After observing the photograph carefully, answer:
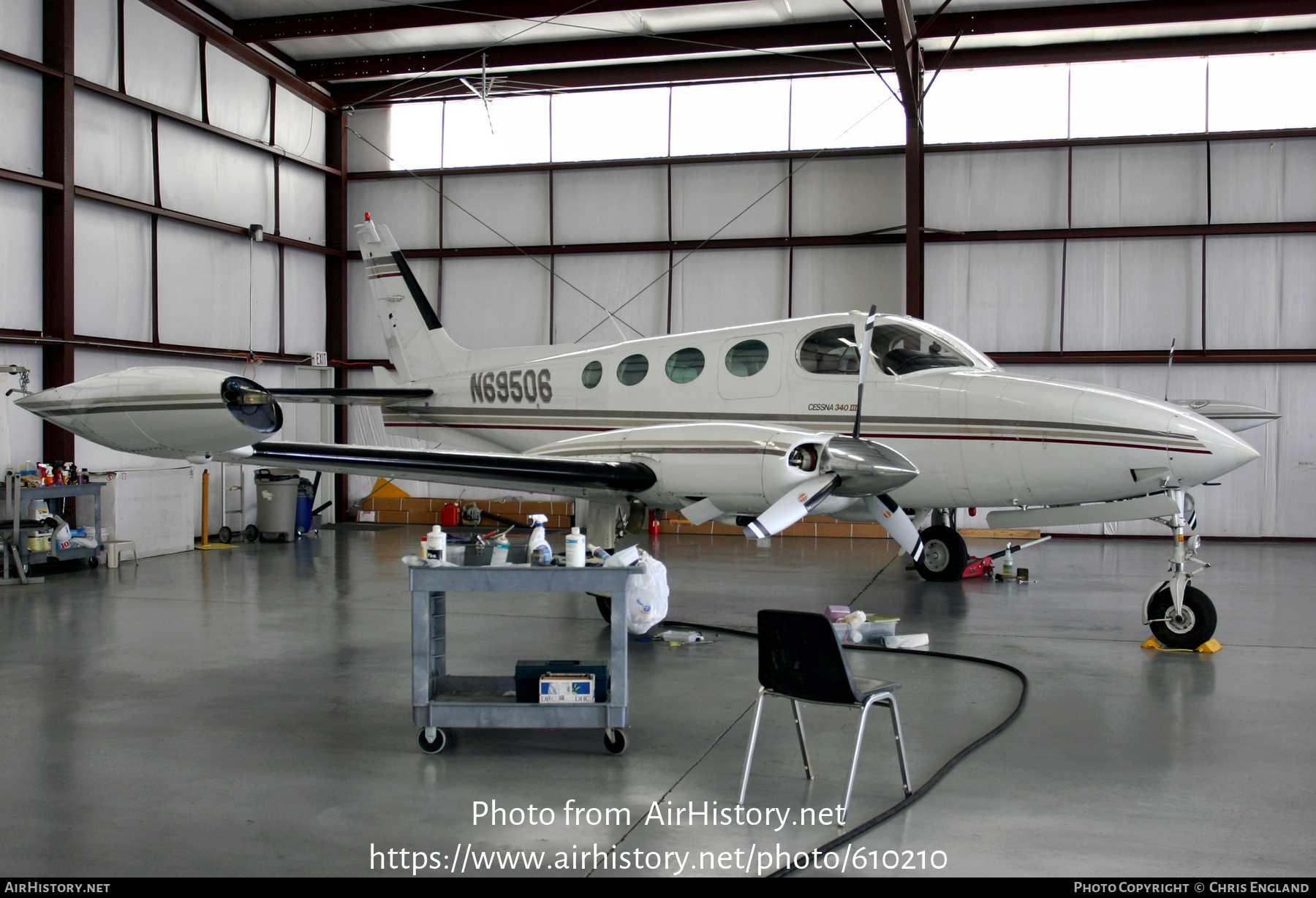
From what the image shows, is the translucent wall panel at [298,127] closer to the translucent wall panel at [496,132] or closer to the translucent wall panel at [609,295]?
the translucent wall panel at [496,132]

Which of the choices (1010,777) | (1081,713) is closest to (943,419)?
(1081,713)

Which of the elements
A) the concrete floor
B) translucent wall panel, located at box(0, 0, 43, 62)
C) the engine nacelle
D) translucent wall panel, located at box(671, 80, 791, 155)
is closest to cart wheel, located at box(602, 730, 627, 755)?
the concrete floor

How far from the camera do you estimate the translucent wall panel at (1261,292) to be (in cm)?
1653

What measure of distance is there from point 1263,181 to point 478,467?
15.7m

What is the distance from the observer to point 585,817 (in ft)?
13.8

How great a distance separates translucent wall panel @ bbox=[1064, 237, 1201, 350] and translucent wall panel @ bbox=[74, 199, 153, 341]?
15511mm

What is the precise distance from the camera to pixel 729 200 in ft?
61.3

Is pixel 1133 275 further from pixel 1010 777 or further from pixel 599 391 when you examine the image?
pixel 1010 777

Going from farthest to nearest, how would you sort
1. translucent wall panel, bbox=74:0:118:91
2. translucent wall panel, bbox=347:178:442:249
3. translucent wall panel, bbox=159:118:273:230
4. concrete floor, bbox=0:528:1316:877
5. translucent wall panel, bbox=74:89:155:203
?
translucent wall panel, bbox=347:178:442:249
translucent wall panel, bbox=159:118:273:230
translucent wall panel, bbox=74:89:155:203
translucent wall panel, bbox=74:0:118:91
concrete floor, bbox=0:528:1316:877

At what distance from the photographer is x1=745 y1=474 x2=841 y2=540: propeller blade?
20.6ft

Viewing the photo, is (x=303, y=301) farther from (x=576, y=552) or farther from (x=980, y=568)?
(x=576, y=552)

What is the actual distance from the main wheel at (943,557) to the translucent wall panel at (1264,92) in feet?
33.9

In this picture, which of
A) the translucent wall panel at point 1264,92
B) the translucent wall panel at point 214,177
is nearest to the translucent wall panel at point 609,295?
the translucent wall panel at point 214,177

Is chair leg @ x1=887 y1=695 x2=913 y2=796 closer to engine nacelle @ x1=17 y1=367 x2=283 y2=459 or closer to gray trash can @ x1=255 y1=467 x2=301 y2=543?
engine nacelle @ x1=17 y1=367 x2=283 y2=459
